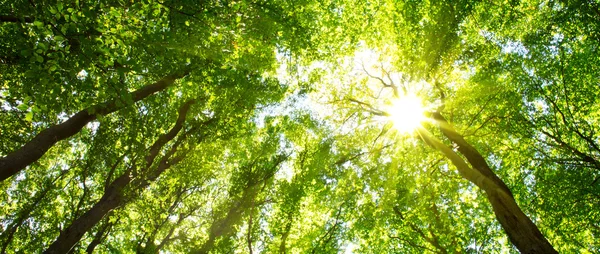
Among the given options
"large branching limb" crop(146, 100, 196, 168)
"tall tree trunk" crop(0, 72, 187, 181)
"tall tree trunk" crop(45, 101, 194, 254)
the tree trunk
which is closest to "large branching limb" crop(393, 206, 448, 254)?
"large branching limb" crop(146, 100, 196, 168)

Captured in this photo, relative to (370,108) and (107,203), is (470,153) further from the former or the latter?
(107,203)

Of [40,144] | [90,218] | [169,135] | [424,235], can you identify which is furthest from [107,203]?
[424,235]

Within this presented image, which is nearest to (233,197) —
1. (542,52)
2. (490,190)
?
(490,190)

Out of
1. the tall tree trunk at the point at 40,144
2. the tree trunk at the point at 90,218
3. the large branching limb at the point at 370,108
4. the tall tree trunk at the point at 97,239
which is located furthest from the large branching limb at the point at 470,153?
the tall tree trunk at the point at 97,239

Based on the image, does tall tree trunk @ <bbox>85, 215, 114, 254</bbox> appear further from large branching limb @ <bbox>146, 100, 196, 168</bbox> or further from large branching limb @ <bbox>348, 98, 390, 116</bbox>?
large branching limb @ <bbox>348, 98, 390, 116</bbox>

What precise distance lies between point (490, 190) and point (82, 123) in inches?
486

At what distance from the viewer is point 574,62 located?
45.0 feet

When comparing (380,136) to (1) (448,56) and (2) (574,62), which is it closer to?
A: (1) (448,56)

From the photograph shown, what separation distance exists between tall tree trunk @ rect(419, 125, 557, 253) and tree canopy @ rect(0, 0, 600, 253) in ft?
0.31

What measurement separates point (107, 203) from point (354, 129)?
465 inches

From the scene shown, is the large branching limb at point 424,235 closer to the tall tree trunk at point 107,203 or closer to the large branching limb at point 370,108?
the large branching limb at point 370,108

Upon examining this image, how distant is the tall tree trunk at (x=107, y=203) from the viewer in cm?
998

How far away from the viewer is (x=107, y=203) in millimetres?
10969

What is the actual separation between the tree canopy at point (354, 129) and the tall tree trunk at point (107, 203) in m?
0.05
